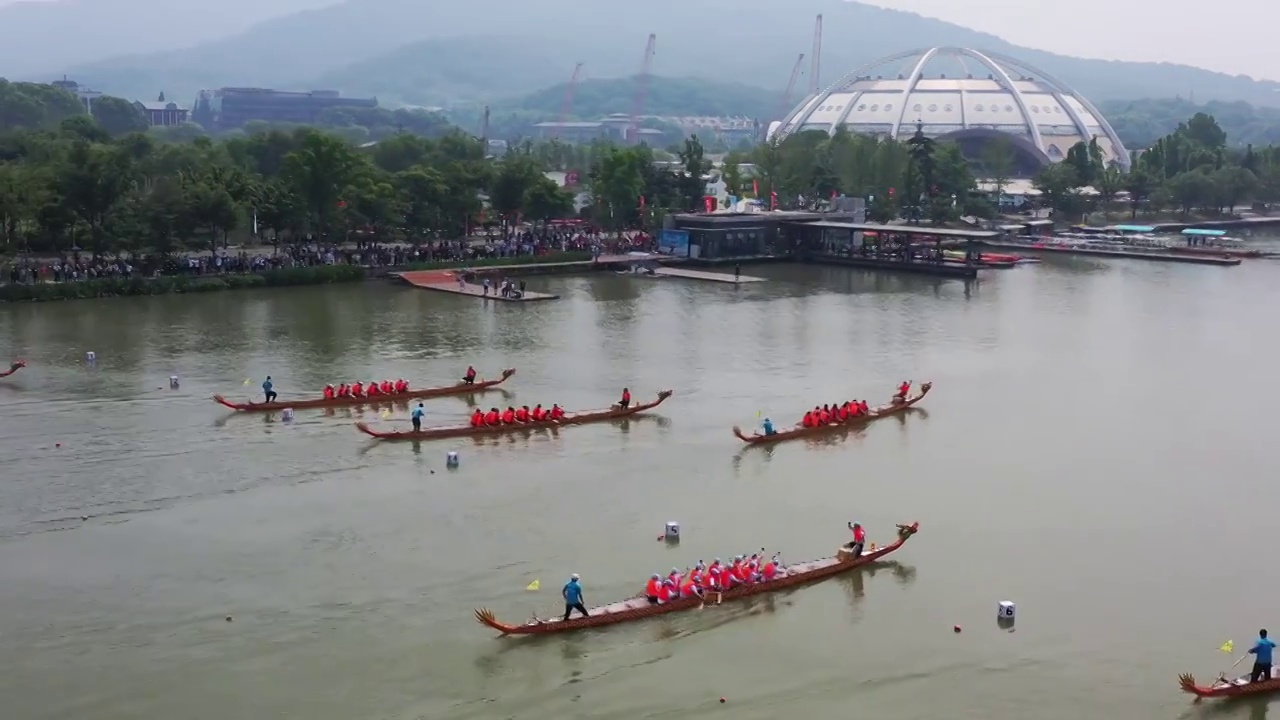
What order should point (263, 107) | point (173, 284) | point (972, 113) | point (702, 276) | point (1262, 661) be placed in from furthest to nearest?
point (263, 107) → point (972, 113) → point (702, 276) → point (173, 284) → point (1262, 661)

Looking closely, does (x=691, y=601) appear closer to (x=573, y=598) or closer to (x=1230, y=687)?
(x=573, y=598)

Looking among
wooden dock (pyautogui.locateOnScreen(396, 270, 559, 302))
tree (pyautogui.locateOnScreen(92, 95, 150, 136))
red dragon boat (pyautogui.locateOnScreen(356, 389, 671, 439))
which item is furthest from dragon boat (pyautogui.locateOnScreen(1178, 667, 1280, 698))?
tree (pyautogui.locateOnScreen(92, 95, 150, 136))

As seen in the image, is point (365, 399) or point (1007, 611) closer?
point (1007, 611)

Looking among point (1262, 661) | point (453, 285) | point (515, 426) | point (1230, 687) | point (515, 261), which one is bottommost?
point (1230, 687)

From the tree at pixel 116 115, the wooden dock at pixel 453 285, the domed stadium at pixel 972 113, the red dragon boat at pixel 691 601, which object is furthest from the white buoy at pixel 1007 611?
the tree at pixel 116 115

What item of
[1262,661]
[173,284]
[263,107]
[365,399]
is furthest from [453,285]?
[263,107]
